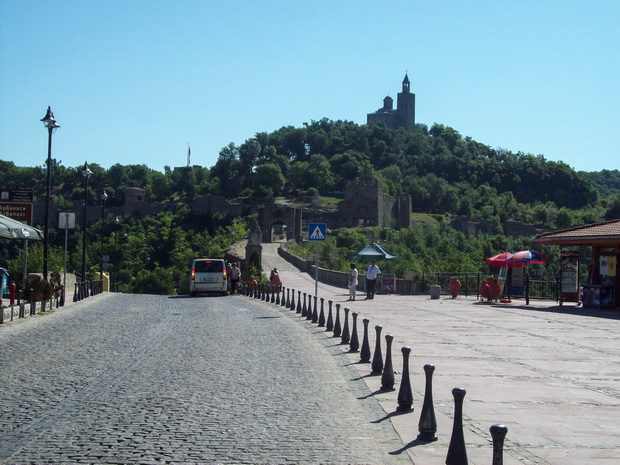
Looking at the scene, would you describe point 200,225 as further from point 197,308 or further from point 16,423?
point 16,423

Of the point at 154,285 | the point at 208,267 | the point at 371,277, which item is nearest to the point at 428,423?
the point at 371,277

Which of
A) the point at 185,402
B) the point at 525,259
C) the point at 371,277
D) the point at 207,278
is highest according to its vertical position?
the point at 525,259

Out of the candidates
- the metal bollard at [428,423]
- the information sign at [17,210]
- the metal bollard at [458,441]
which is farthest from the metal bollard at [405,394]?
the information sign at [17,210]

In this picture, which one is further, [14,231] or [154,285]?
[154,285]

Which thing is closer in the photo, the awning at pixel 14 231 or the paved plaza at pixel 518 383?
the paved plaza at pixel 518 383

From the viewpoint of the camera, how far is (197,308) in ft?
87.5

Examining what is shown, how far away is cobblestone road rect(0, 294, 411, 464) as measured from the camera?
6.75 m

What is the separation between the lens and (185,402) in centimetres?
891

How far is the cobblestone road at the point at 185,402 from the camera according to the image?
6.75 metres

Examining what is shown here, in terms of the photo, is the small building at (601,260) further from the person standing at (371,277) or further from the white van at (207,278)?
the white van at (207,278)

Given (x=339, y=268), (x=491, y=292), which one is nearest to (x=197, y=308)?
(x=491, y=292)

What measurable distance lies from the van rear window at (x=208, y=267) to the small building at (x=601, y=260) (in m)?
14.7

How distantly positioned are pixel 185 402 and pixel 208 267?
26685 millimetres

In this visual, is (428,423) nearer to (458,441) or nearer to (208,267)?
(458,441)
